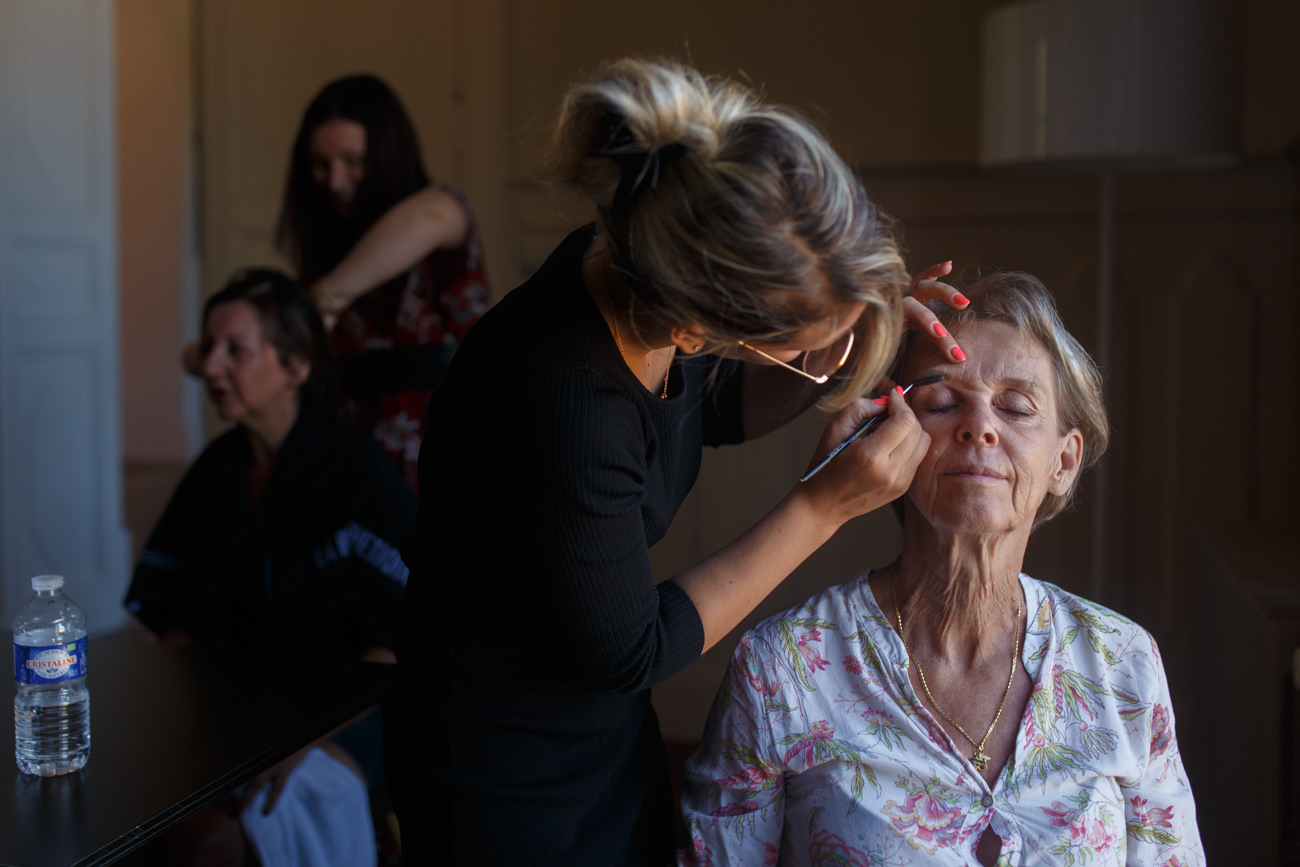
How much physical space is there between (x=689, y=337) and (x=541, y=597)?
270mm

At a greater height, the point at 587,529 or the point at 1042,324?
the point at 1042,324

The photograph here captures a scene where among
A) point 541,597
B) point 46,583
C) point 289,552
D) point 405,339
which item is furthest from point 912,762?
point 405,339

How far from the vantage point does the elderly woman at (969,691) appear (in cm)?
119

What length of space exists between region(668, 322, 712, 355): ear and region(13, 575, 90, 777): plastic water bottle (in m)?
0.75

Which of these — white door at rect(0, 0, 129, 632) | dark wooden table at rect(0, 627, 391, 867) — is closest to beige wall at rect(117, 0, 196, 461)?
white door at rect(0, 0, 129, 632)

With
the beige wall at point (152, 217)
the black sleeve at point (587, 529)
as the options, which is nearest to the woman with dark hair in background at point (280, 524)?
the black sleeve at point (587, 529)

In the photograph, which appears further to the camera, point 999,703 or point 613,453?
point 999,703

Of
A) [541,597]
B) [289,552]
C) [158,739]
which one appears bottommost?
[158,739]

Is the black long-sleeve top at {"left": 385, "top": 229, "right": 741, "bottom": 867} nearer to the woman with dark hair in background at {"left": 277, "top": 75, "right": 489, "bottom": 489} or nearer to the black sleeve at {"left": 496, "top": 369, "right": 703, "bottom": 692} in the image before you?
the black sleeve at {"left": 496, "top": 369, "right": 703, "bottom": 692}

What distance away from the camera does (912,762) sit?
120cm

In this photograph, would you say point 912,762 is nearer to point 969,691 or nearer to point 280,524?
point 969,691

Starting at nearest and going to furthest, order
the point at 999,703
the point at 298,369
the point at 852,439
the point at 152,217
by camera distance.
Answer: the point at 852,439 < the point at 999,703 < the point at 298,369 < the point at 152,217

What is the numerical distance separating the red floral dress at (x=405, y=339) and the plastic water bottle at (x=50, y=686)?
98 centimetres

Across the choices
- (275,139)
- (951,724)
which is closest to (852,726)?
(951,724)
